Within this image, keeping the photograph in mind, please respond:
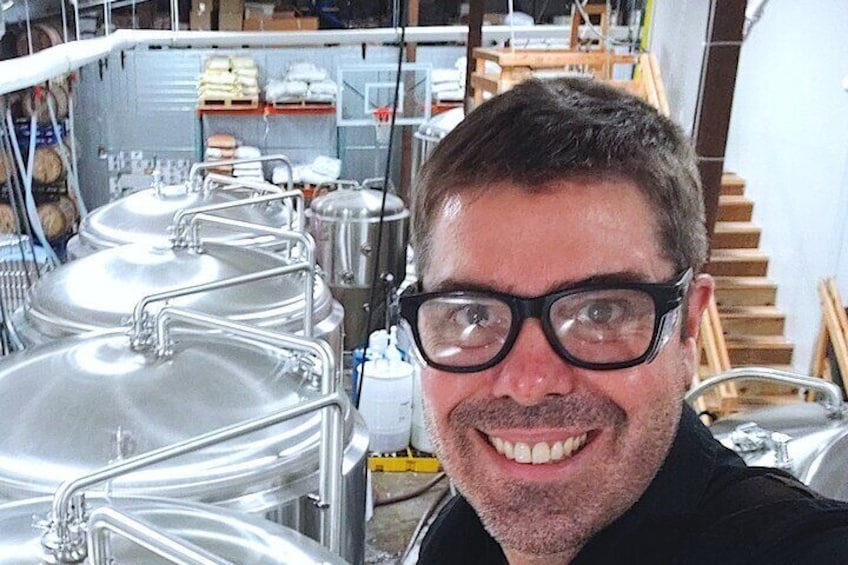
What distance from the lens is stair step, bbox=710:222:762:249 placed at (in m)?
6.12

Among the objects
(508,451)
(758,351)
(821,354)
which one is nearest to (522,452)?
(508,451)

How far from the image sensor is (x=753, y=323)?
5.67 meters

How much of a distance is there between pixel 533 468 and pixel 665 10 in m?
4.72

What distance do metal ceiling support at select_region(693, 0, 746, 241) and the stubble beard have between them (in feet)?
8.74

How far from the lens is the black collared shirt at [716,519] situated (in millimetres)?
807

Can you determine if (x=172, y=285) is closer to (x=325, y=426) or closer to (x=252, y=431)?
(x=325, y=426)

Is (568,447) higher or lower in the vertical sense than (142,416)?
higher

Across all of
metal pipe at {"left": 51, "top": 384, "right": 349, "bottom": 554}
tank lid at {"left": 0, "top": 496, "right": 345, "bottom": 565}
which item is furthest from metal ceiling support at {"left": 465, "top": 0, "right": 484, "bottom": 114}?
tank lid at {"left": 0, "top": 496, "right": 345, "bottom": 565}

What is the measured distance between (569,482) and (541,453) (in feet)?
0.15

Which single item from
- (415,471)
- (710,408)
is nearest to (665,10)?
(710,408)

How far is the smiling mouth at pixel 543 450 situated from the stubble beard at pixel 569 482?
26mm

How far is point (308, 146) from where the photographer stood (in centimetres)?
765

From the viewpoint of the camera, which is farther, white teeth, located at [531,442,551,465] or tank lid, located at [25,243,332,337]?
tank lid, located at [25,243,332,337]

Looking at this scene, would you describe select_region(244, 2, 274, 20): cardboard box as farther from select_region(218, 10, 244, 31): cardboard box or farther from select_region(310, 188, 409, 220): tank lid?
select_region(310, 188, 409, 220): tank lid
